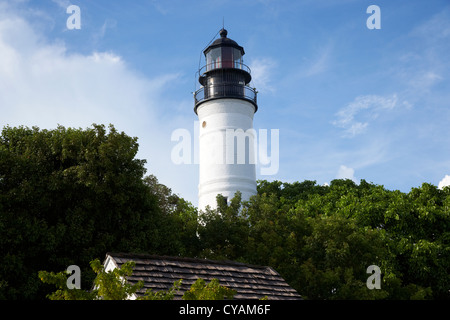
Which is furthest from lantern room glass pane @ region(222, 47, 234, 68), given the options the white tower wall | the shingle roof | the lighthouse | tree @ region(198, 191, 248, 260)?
the shingle roof

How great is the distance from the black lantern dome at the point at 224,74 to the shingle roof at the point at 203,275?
22.1 m

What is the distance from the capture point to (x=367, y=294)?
73.9ft

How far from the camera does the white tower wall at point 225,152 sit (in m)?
Answer: 35.0

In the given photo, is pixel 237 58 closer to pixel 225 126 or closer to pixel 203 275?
pixel 225 126

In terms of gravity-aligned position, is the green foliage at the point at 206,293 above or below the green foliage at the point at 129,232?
below

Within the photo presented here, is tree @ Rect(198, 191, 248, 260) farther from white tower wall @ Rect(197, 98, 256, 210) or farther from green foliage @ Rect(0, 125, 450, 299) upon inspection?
white tower wall @ Rect(197, 98, 256, 210)

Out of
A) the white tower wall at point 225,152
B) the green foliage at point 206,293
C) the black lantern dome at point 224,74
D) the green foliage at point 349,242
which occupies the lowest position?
the green foliage at point 206,293

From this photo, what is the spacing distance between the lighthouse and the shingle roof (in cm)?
1923

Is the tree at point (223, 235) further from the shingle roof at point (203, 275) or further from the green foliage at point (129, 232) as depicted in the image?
the shingle roof at point (203, 275)

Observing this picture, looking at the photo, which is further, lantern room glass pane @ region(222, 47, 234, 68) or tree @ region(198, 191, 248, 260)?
lantern room glass pane @ region(222, 47, 234, 68)

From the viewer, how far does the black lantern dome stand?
3644cm

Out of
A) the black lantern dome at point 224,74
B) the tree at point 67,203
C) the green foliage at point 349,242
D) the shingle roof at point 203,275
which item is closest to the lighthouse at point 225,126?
the black lantern dome at point 224,74

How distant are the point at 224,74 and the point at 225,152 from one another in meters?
5.64
